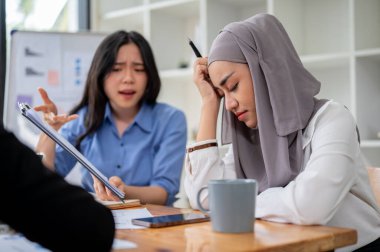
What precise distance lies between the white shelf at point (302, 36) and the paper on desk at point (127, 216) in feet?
5.05

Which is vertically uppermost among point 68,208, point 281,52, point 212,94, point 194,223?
point 281,52

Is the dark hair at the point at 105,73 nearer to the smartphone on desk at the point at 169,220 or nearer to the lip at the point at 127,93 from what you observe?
the lip at the point at 127,93

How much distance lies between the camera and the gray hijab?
1464 millimetres

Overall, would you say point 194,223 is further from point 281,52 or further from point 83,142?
point 83,142

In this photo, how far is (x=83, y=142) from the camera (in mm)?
2336

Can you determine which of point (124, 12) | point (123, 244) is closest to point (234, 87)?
point (123, 244)

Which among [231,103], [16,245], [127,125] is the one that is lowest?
[16,245]

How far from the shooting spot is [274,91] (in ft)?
4.86

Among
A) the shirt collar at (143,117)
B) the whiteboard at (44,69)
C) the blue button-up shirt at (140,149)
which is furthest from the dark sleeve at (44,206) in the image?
the whiteboard at (44,69)

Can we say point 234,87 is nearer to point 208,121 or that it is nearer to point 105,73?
point 208,121

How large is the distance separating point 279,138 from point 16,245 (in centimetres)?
75

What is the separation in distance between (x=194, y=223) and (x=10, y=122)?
2297 mm

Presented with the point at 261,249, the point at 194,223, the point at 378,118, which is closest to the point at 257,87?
the point at 194,223

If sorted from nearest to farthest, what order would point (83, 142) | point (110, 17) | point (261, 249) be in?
1. point (261, 249)
2. point (83, 142)
3. point (110, 17)
